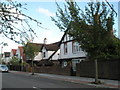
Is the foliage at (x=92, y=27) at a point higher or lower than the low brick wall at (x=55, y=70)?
higher

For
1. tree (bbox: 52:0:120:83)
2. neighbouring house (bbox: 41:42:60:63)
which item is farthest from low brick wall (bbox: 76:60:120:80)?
neighbouring house (bbox: 41:42:60:63)

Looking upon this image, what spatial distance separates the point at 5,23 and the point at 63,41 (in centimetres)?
4081

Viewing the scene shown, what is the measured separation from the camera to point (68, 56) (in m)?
43.3

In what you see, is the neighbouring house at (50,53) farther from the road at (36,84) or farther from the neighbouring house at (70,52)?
the road at (36,84)

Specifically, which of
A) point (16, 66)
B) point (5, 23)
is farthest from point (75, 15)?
point (16, 66)

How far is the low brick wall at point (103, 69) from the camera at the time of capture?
81.0 ft

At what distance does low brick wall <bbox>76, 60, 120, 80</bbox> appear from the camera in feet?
81.0

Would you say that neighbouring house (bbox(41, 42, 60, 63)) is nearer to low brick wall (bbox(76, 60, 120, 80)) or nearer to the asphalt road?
low brick wall (bbox(76, 60, 120, 80))

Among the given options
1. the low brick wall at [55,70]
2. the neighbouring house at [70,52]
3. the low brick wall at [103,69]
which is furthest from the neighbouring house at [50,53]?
the low brick wall at [103,69]

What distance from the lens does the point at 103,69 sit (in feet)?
87.2

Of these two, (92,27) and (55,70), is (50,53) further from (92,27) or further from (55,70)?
(92,27)

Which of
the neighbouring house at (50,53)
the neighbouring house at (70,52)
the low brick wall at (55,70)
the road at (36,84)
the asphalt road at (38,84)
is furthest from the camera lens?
the neighbouring house at (50,53)

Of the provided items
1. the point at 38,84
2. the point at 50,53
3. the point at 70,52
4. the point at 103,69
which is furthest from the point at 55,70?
the point at 38,84

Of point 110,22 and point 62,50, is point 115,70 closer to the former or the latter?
point 110,22
